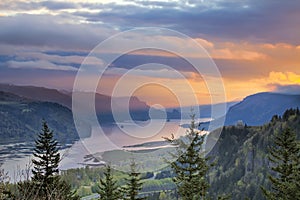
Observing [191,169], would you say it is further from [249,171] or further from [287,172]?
[249,171]

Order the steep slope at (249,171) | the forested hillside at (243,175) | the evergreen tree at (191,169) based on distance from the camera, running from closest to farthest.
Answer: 1. the evergreen tree at (191,169)
2. the steep slope at (249,171)
3. the forested hillside at (243,175)

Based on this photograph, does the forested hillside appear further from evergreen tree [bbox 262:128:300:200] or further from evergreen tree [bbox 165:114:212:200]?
evergreen tree [bbox 165:114:212:200]

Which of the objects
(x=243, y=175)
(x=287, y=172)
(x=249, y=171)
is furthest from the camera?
(x=243, y=175)

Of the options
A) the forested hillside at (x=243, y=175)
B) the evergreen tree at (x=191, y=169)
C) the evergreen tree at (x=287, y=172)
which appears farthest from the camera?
the forested hillside at (x=243, y=175)

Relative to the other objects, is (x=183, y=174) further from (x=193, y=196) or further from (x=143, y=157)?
(x=143, y=157)

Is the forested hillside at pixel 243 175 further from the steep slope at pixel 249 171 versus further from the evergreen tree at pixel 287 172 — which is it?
the evergreen tree at pixel 287 172

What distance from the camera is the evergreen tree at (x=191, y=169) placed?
18.3 metres

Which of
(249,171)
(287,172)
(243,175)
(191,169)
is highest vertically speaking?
(191,169)

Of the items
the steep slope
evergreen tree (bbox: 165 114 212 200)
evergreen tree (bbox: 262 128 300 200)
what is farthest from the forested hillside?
evergreen tree (bbox: 165 114 212 200)

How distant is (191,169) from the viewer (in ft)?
60.7

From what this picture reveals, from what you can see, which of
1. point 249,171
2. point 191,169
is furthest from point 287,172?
point 249,171

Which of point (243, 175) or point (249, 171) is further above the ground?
point (249, 171)

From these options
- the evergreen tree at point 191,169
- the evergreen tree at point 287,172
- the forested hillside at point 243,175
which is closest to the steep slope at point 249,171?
the forested hillside at point 243,175

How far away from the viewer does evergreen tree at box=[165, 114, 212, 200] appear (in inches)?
719
